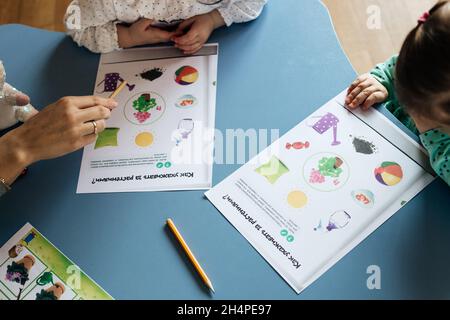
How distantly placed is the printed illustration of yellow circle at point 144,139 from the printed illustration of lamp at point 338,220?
0.33 m

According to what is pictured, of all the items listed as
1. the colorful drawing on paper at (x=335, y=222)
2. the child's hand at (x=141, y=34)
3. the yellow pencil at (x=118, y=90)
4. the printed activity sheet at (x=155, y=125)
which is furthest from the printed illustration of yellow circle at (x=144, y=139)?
the colorful drawing on paper at (x=335, y=222)

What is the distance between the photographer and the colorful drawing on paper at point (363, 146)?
758 mm

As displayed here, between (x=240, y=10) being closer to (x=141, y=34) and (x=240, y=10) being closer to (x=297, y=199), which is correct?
(x=141, y=34)

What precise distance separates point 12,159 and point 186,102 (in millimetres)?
307

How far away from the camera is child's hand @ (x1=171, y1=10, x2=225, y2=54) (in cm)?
89

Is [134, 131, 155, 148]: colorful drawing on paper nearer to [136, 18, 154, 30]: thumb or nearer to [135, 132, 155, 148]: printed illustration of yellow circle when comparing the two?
[135, 132, 155, 148]: printed illustration of yellow circle

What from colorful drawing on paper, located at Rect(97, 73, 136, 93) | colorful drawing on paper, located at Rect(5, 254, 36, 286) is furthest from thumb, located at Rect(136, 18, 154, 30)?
colorful drawing on paper, located at Rect(5, 254, 36, 286)

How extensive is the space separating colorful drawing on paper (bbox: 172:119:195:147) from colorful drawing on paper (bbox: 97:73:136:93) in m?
0.13

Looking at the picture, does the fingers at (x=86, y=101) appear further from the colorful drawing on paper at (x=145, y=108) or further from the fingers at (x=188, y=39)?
the fingers at (x=188, y=39)

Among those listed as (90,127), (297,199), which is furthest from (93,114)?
(297,199)

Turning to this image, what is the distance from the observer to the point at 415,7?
1.55 m

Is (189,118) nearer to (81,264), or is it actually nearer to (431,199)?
(81,264)

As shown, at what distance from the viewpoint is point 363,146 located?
2.51 ft
